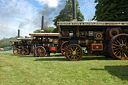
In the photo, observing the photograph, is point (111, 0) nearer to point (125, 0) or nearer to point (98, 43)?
point (125, 0)

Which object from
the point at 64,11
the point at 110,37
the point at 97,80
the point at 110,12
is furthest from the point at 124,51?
the point at 64,11

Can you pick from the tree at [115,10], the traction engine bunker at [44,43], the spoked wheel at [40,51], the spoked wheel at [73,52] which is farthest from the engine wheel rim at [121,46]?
the spoked wheel at [40,51]

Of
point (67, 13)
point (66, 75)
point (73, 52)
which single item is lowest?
point (66, 75)

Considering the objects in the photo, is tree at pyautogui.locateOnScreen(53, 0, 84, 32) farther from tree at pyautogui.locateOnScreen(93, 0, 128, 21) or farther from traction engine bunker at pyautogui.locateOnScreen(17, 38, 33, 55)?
tree at pyautogui.locateOnScreen(93, 0, 128, 21)

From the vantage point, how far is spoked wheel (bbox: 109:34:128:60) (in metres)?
6.58

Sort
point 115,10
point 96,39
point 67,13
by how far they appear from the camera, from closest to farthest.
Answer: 1. point 96,39
2. point 115,10
3. point 67,13

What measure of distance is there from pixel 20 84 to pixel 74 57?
433 cm

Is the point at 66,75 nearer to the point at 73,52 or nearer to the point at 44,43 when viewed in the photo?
the point at 73,52

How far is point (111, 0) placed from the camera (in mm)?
13594

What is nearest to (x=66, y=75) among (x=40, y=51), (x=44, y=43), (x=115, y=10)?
(x=40, y=51)

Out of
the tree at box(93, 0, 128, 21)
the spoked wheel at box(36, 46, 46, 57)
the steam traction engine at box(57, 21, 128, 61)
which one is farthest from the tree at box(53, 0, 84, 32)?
the steam traction engine at box(57, 21, 128, 61)

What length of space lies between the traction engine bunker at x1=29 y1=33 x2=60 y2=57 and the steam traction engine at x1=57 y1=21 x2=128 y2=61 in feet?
13.3

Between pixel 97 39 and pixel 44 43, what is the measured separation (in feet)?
20.7

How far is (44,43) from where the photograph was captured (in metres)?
11.9
